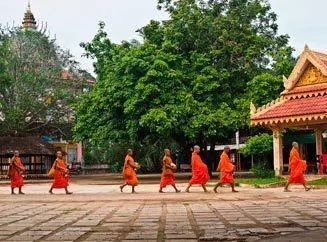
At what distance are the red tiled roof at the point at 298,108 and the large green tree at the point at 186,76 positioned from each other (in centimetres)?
282

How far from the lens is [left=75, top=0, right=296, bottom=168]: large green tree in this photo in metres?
27.1

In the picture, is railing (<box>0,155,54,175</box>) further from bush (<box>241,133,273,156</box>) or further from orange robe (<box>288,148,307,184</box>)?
orange robe (<box>288,148,307,184</box>)

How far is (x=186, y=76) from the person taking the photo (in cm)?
2897

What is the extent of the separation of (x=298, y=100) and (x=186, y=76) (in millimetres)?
6925

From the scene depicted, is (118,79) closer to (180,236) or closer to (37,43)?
(37,43)

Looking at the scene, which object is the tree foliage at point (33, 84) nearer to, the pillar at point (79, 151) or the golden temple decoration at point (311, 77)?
the golden temple decoration at point (311, 77)

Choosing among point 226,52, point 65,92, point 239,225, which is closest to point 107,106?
point 226,52

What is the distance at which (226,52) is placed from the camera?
29.9m

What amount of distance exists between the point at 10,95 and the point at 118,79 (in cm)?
1216

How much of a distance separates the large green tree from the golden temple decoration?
3.62 meters

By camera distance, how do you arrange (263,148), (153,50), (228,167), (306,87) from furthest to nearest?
1. (153,50)
2. (263,148)
3. (306,87)
4. (228,167)

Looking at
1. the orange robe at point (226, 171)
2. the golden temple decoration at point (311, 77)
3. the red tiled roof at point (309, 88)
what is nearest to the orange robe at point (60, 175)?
the orange robe at point (226, 171)

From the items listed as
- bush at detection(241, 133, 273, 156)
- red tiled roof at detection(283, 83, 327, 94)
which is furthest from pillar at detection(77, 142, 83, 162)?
red tiled roof at detection(283, 83, 327, 94)

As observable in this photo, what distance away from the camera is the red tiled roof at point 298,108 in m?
22.3
